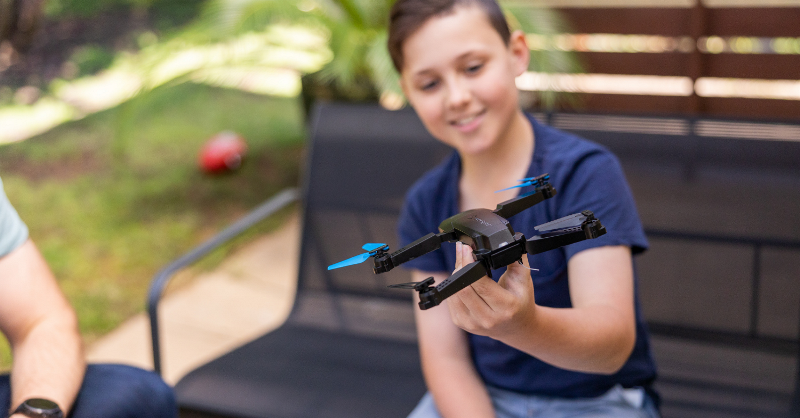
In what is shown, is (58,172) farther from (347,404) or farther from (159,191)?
(347,404)

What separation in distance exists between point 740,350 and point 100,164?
442 centimetres

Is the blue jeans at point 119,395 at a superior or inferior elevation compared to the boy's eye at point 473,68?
inferior

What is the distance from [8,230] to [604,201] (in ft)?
3.70

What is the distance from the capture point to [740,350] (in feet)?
5.81

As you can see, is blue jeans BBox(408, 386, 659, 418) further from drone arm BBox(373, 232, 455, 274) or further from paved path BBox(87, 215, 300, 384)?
paved path BBox(87, 215, 300, 384)

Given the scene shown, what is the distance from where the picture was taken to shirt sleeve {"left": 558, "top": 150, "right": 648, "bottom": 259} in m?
1.17

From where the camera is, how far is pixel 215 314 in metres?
3.22

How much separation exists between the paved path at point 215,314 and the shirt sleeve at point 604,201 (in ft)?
5.34

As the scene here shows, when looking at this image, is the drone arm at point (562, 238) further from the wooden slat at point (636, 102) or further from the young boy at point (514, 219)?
the wooden slat at point (636, 102)

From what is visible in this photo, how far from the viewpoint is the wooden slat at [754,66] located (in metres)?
3.36

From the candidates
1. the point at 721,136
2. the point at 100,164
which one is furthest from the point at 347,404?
the point at 100,164

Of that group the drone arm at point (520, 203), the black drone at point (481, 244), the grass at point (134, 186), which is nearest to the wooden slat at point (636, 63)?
the grass at point (134, 186)

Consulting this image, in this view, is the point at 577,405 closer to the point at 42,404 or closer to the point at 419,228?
the point at 419,228

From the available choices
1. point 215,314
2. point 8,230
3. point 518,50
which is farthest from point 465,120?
point 215,314
